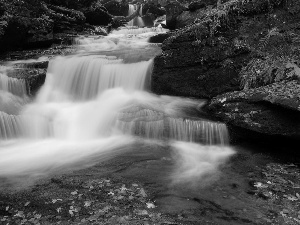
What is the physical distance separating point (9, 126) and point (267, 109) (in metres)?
7.44

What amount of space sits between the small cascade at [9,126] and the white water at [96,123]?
0.09 ft

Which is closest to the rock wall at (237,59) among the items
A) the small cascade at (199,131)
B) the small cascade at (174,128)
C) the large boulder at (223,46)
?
the large boulder at (223,46)

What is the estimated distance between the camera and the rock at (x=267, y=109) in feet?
24.0

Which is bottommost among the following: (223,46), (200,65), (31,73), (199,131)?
(199,131)

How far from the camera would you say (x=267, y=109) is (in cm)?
772

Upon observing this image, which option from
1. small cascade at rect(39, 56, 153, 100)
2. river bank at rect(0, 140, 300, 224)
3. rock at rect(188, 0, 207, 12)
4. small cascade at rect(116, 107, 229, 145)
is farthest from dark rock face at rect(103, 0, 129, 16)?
river bank at rect(0, 140, 300, 224)

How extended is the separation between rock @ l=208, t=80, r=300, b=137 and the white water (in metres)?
0.64

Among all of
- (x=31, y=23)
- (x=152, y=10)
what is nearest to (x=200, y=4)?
(x=31, y=23)

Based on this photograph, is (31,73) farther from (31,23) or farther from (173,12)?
(173,12)

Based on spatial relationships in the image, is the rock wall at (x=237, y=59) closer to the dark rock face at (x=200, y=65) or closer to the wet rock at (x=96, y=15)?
the dark rock face at (x=200, y=65)

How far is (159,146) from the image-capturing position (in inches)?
316

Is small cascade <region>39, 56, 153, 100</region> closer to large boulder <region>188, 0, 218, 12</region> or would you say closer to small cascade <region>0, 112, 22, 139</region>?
small cascade <region>0, 112, 22, 139</region>

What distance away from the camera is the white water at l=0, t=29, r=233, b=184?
7.43m

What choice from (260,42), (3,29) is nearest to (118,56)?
(3,29)
